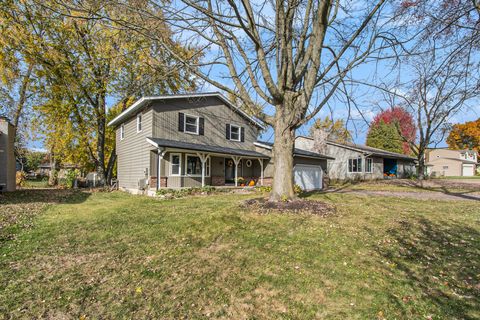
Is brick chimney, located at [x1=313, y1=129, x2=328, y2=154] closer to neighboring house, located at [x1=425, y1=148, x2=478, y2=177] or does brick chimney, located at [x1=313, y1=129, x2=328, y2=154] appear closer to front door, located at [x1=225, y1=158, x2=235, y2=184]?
front door, located at [x1=225, y1=158, x2=235, y2=184]

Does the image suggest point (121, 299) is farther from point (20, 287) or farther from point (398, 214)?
point (398, 214)

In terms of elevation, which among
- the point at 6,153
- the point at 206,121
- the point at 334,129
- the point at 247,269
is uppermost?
the point at 334,129

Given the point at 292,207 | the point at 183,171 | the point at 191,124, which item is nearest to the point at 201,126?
the point at 191,124

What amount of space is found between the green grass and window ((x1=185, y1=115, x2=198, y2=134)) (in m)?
10.6

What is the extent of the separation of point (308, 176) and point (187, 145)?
33.6 ft

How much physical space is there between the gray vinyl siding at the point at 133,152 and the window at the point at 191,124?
247cm

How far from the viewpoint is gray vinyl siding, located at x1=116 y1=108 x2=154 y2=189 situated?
14820 millimetres

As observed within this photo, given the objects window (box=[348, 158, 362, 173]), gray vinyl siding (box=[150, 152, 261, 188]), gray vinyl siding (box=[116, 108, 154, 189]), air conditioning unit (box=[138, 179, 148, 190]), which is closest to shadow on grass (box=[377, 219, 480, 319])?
gray vinyl siding (box=[150, 152, 261, 188])

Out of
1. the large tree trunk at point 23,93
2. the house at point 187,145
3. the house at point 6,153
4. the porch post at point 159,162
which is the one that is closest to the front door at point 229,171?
the house at point 187,145

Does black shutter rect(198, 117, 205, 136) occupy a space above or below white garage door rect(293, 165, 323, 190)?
above

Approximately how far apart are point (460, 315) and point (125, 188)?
1834 cm

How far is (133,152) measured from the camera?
54.6 feet

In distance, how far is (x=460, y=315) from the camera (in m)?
2.75

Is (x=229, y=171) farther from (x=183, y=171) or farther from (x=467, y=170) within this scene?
(x=467, y=170)
